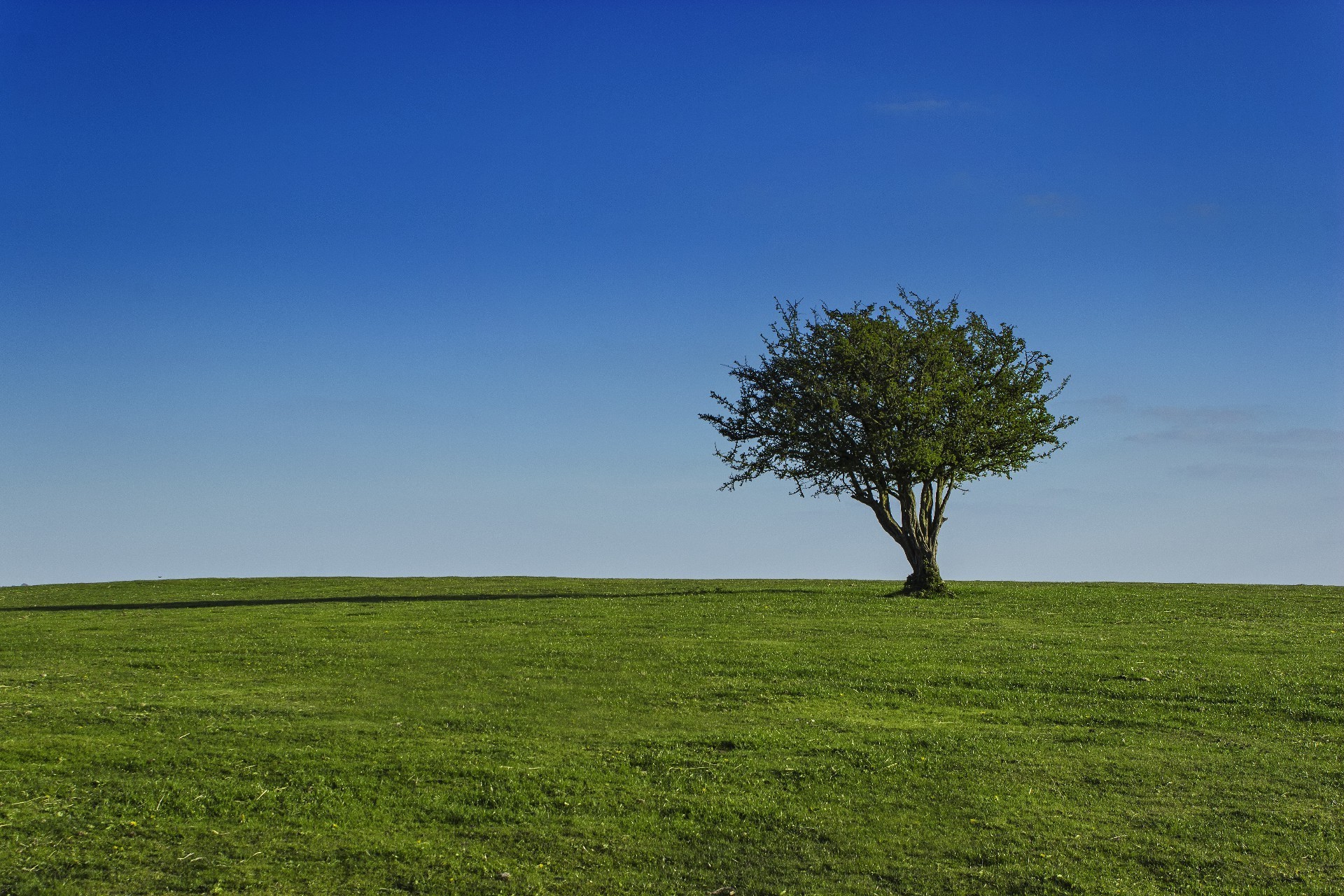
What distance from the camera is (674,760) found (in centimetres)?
1925

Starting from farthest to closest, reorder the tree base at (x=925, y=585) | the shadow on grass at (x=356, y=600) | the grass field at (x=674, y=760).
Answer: the tree base at (x=925, y=585) → the shadow on grass at (x=356, y=600) → the grass field at (x=674, y=760)

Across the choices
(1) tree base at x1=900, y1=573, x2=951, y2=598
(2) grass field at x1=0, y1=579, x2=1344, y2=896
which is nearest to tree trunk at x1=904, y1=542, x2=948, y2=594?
(1) tree base at x1=900, y1=573, x2=951, y2=598

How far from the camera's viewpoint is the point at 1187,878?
569 inches

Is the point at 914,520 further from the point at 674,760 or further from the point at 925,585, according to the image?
the point at 674,760

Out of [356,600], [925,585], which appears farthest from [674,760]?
[356,600]

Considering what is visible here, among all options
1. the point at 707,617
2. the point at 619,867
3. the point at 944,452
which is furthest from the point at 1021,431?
the point at 619,867

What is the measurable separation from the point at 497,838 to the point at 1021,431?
40619mm

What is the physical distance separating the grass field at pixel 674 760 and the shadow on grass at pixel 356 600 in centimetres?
1072

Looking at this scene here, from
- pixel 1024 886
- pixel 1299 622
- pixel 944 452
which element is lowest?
pixel 1024 886

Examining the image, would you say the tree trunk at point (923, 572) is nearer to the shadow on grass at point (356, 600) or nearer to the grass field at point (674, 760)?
the shadow on grass at point (356, 600)

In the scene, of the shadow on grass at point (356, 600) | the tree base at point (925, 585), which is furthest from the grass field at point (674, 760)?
the tree base at point (925, 585)

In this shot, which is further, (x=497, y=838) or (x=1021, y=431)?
(x=1021, y=431)

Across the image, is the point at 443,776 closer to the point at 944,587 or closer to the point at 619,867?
the point at 619,867

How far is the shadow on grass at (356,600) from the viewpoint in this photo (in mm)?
46125
